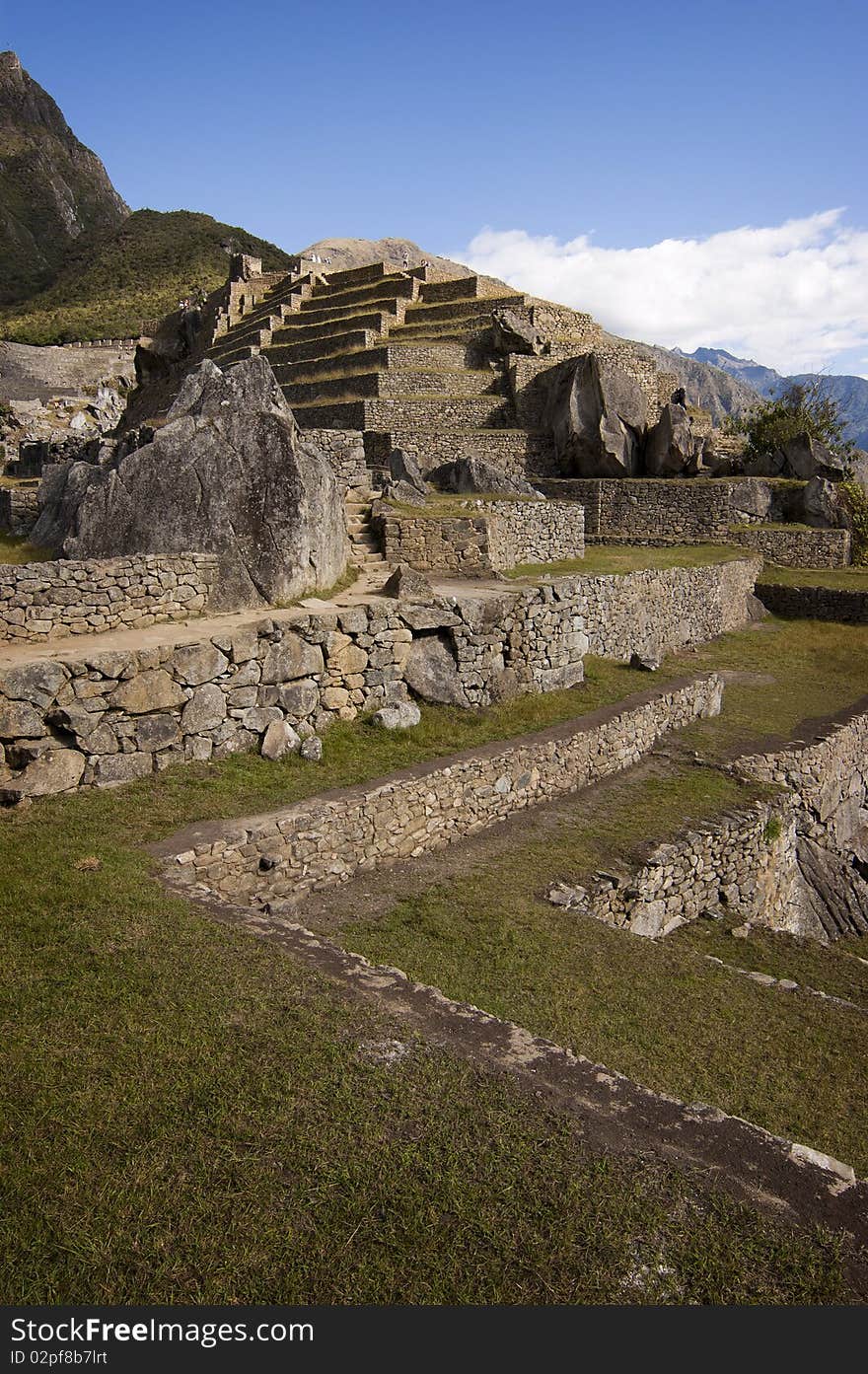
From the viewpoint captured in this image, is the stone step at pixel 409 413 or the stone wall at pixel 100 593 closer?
the stone wall at pixel 100 593

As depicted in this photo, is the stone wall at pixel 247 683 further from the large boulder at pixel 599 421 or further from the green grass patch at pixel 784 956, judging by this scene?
the large boulder at pixel 599 421

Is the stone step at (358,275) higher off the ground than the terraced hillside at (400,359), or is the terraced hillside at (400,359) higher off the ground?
the stone step at (358,275)

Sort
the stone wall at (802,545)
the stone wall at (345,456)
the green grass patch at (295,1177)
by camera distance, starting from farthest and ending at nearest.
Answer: the stone wall at (802,545) < the stone wall at (345,456) < the green grass patch at (295,1177)

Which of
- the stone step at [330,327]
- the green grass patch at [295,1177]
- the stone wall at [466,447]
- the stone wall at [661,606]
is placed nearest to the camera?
the green grass patch at [295,1177]

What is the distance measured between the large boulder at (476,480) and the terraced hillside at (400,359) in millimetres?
2397

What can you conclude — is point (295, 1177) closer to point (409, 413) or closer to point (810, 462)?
point (409, 413)

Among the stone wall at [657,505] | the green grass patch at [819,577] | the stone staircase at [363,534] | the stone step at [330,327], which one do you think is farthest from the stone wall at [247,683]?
the stone step at [330,327]

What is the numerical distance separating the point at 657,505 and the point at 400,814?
21166 mm

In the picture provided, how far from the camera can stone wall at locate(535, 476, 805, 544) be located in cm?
2709

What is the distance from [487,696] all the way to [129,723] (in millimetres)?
5415

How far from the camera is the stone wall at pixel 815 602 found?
78.0 feet

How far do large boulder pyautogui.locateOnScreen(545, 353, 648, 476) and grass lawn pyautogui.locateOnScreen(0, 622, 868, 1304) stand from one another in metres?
23.2

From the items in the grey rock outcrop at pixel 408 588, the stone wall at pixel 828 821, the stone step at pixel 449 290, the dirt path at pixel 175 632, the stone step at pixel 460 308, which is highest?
the stone step at pixel 449 290

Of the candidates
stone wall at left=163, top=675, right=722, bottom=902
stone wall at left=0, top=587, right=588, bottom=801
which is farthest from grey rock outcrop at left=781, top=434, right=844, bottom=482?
stone wall at left=163, top=675, right=722, bottom=902
